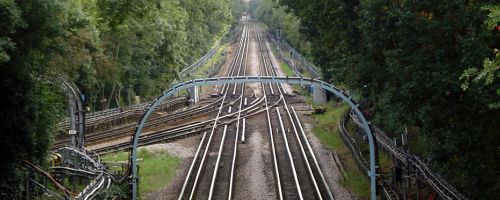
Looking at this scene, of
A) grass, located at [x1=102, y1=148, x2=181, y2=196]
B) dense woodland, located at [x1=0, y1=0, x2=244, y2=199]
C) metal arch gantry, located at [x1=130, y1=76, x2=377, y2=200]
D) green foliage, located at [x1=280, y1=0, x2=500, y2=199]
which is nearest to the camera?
green foliage, located at [x1=280, y1=0, x2=500, y2=199]

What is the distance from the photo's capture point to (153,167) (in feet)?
78.1

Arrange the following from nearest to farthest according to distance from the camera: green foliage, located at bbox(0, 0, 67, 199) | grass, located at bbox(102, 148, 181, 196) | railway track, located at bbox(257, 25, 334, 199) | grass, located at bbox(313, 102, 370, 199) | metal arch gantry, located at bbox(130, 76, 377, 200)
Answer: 1. green foliage, located at bbox(0, 0, 67, 199)
2. metal arch gantry, located at bbox(130, 76, 377, 200)
3. railway track, located at bbox(257, 25, 334, 199)
4. grass, located at bbox(313, 102, 370, 199)
5. grass, located at bbox(102, 148, 181, 196)

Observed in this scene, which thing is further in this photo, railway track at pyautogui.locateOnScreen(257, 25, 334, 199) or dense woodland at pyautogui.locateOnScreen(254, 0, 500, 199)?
railway track at pyautogui.locateOnScreen(257, 25, 334, 199)

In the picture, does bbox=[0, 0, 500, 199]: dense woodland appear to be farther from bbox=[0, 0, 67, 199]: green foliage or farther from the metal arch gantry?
the metal arch gantry

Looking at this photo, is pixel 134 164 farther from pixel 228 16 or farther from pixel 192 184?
pixel 228 16

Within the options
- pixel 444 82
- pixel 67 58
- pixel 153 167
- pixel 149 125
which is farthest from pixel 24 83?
pixel 149 125

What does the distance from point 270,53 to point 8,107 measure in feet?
248

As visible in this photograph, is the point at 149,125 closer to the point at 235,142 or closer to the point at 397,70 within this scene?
the point at 235,142

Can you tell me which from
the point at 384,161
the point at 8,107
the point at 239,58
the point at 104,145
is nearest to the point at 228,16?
the point at 239,58

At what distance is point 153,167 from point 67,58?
5.16 metres

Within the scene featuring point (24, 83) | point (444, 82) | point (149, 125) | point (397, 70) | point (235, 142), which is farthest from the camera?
point (149, 125)

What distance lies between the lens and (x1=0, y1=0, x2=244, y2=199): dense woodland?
1409cm

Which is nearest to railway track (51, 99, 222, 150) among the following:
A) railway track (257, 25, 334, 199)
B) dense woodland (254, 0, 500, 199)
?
railway track (257, 25, 334, 199)

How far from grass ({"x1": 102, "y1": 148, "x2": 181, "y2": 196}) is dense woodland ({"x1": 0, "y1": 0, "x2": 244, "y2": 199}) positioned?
12.0ft
